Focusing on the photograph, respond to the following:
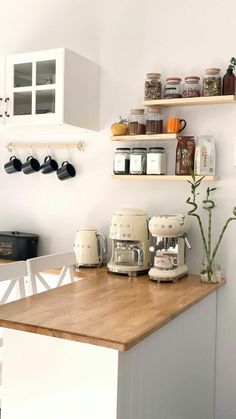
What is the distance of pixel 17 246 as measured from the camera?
308 centimetres

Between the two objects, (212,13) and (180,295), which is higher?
(212,13)

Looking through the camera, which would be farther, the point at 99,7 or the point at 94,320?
the point at 99,7

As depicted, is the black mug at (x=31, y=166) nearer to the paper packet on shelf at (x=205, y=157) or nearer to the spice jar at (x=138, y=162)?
the spice jar at (x=138, y=162)

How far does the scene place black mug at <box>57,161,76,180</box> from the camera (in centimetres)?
305

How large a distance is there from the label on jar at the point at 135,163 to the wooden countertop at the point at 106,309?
593 millimetres

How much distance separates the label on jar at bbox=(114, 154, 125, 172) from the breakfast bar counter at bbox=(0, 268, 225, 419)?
2.56ft

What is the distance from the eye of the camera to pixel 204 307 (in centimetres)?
244

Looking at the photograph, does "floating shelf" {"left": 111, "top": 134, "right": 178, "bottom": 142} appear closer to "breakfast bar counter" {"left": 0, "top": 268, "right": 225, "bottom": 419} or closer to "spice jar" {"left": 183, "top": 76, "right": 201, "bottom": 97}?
"spice jar" {"left": 183, "top": 76, "right": 201, "bottom": 97}

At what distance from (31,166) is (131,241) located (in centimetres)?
93

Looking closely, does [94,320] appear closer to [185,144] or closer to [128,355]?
[128,355]

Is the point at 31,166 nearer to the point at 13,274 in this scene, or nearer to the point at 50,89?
the point at 50,89

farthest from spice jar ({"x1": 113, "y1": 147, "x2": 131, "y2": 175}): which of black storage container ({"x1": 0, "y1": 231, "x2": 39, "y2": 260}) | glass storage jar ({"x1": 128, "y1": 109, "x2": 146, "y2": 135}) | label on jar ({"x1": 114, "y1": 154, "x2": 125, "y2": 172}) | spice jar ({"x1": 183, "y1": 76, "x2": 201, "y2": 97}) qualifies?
black storage container ({"x1": 0, "y1": 231, "x2": 39, "y2": 260})

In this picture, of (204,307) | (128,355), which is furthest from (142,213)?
(128,355)

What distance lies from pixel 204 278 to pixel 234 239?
29 cm
